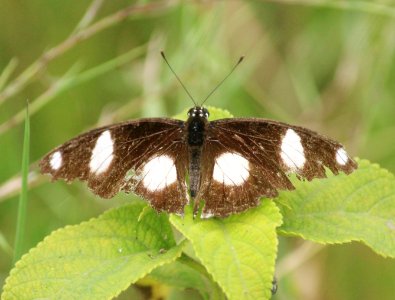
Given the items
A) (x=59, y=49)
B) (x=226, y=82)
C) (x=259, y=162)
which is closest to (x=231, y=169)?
(x=259, y=162)

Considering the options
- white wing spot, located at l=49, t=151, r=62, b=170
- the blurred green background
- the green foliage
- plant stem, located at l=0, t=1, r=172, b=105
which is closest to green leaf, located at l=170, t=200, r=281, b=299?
the green foliage

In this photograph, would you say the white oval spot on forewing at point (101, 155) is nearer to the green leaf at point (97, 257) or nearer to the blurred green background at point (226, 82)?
the green leaf at point (97, 257)

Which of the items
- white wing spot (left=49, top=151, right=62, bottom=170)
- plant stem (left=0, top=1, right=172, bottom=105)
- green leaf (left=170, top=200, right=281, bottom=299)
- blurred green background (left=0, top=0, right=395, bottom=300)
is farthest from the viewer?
blurred green background (left=0, top=0, right=395, bottom=300)

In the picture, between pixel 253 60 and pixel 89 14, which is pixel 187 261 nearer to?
pixel 89 14

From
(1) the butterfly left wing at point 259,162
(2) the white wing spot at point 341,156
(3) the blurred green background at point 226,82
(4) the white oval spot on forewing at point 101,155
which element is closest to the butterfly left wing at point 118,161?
(4) the white oval spot on forewing at point 101,155

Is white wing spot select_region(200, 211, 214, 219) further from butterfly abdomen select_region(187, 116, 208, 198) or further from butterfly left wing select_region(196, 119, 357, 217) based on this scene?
butterfly abdomen select_region(187, 116, 208, 198)

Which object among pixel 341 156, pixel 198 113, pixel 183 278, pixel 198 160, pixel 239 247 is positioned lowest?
pixel 239 247

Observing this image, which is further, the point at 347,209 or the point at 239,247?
the point at 347,209

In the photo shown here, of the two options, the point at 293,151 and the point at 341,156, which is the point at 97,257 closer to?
the point at 293,151
